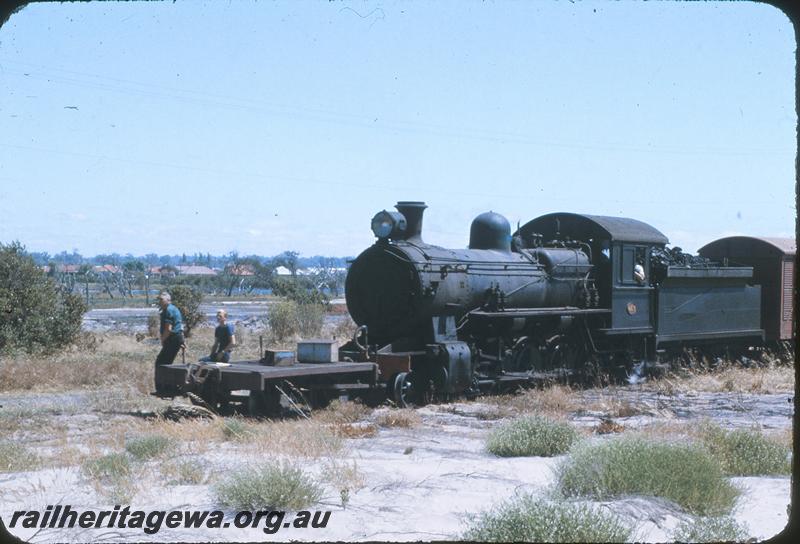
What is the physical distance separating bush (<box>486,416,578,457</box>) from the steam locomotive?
14.5 ft

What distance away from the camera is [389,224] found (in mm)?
15984

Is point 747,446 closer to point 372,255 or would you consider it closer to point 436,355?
point 436,355

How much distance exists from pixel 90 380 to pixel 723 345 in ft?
47.3

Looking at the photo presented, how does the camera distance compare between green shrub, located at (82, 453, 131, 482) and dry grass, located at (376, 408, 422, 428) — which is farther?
dry grass, located at (376, 408, 422, 428)

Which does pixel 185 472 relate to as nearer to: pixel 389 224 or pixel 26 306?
pixel 389 224

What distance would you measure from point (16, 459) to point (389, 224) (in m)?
7.85

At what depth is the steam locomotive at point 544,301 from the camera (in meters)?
15.7

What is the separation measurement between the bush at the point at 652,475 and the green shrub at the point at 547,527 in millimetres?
1311

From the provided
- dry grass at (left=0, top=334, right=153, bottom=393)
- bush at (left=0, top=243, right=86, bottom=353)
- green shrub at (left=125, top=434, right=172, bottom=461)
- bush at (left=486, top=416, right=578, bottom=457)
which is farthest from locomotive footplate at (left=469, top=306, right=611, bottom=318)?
bush at (left=0, top=243, right=86, bottom=353)

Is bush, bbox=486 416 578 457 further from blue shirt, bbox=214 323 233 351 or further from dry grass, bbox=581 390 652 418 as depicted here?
blue shirt, bbox=214 323 233 351

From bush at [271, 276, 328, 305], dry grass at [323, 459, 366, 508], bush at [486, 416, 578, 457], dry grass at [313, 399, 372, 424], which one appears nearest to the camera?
dry grass at [323, 459, 366, 508]

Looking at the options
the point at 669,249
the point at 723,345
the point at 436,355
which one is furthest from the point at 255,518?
the point at 723,345

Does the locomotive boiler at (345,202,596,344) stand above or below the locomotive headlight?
below

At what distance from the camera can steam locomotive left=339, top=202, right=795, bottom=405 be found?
1570 centimetres
